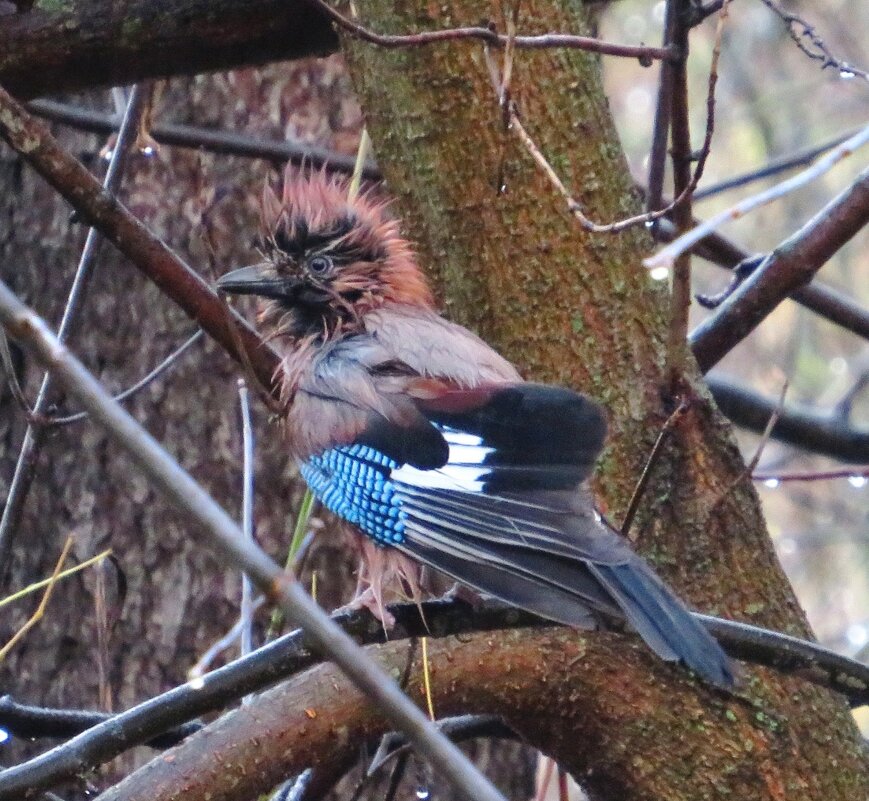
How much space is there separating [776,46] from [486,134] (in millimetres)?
5946

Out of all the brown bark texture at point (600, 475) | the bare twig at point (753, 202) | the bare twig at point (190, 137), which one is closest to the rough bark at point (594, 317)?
the brown bark texture at point (600, 475)

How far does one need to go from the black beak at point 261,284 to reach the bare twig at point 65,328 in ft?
1.15

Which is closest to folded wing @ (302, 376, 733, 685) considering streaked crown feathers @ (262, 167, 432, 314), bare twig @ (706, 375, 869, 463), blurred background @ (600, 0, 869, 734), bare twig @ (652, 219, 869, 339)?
streaked crown feathers @ (262, 167, 432, 314)

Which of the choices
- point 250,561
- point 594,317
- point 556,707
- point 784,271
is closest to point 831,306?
point 784,271

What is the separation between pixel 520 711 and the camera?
255 cm

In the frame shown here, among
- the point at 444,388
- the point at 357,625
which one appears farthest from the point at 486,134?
the point at 357,625

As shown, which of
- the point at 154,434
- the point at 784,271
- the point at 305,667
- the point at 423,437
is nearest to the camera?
the point at 305,667

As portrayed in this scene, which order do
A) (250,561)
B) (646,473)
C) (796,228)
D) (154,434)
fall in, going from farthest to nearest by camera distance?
(796,228) < (154,434) < (646,473) < (250,561)

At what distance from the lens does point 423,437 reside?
274cm

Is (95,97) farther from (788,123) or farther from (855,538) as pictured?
(788,123)

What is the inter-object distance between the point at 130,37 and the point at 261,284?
0.63 metres

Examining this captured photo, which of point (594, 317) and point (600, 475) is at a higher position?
point (594, 317)

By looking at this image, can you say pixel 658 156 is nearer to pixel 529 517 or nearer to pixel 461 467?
pixel 461 467

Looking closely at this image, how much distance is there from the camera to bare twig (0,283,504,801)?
112 centimetres
